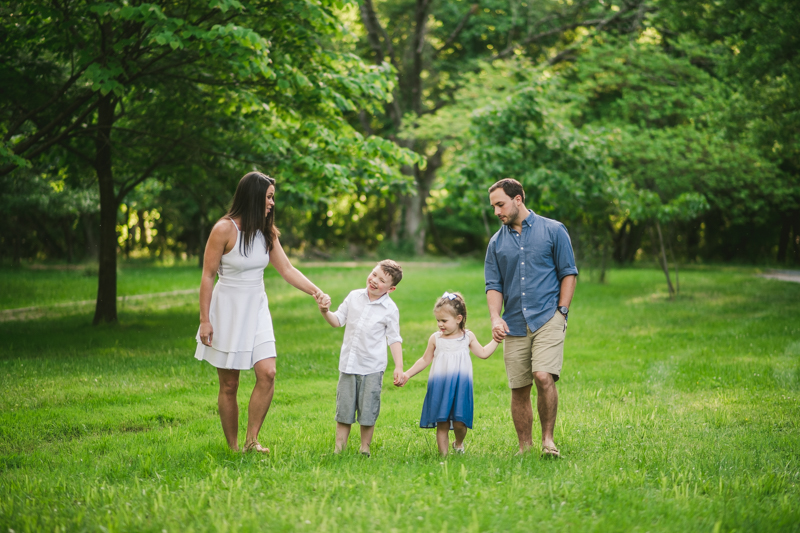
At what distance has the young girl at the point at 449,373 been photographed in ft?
16.9

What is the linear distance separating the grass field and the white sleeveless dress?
0.76m

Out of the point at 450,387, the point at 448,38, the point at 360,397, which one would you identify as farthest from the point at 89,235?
the point at 450,387

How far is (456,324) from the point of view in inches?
207

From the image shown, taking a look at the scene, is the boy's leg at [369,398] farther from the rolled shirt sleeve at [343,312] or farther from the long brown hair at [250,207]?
the long brown hair at [250,207]

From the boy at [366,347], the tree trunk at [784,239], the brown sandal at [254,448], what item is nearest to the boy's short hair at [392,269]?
the boy at [366,347]


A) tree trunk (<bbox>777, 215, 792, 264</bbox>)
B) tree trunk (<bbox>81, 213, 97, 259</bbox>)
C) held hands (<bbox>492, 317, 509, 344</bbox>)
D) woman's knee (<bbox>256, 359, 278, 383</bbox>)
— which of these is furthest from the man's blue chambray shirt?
tree trunk (<bbox>777, 215, 792, 264</bbox>)

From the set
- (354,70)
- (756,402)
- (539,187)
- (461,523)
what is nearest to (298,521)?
(461,523)

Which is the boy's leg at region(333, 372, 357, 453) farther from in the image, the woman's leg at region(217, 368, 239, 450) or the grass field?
the woman's leg at region(217, 368, 239, 450)

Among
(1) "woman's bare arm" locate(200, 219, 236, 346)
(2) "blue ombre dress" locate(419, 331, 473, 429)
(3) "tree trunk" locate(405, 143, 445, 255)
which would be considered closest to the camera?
(1) "woman's bare arm" locate(200, 219, 236, 346)

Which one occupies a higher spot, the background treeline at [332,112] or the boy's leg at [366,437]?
the background treeline at [332,112]

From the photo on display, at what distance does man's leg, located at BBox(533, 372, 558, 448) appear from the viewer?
518cm

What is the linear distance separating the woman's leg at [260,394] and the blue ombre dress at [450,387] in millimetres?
1212

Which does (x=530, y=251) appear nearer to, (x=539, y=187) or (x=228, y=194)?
(x=539, y=187)

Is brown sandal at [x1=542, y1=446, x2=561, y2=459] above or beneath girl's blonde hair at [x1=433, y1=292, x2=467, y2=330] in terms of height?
beneath
